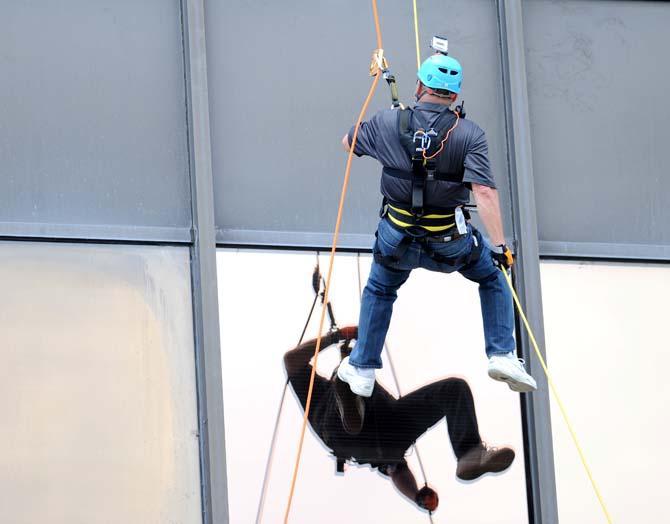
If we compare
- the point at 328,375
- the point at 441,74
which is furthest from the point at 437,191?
the point at 328,375

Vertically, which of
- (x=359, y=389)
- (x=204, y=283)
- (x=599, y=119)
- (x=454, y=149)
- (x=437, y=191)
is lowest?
(x=359, y=389)

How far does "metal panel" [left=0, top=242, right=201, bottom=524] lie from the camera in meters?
9.53

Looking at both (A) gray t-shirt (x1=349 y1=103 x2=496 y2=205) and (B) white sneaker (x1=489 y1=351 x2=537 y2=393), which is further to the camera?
(B) white sneaker (x1=489 y1=351 x2=537 y2=393)

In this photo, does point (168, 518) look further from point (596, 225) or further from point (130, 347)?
point (596, 225)

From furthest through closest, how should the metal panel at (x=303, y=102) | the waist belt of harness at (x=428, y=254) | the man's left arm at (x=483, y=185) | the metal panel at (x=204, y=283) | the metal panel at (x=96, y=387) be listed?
the metal panel at (x=303, y=102) → the metal panel at (x=204, y=283) → the metal panel at (x=96, y=387) → the waist belt of harness at (x=428, y=254) → the man's left arm at (x=483, y=185)

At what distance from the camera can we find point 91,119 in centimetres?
1025

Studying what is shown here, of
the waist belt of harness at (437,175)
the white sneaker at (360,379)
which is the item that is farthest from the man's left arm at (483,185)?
the white sneaker at (360,379)

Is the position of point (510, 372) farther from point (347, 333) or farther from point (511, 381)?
point (347, 333)

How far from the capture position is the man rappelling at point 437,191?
29.6 ft

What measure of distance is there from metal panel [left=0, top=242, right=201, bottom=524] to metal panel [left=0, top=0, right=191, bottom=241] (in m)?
0.28

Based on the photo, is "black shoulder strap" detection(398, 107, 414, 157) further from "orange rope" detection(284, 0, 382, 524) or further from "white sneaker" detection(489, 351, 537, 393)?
"white sneaker" detection(489, 351, 537, 393)

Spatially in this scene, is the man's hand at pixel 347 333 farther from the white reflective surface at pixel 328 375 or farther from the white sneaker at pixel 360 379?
the white sneaker at pixel 360 379

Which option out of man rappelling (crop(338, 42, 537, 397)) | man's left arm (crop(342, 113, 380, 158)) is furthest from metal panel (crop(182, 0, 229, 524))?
man's left arm (crop(342, 113, 380, 158))

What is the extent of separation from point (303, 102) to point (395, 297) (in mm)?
1655
